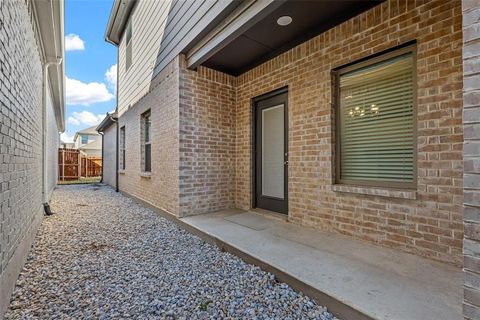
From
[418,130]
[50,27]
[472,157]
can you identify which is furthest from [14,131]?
[418,130]

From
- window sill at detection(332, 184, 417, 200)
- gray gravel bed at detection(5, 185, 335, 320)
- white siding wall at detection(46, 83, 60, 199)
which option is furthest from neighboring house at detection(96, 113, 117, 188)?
window sill at detection(332, 184, 417, 200)

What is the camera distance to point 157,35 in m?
5.25

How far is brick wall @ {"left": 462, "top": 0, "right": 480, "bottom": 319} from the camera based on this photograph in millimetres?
1238

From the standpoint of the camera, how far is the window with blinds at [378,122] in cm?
261

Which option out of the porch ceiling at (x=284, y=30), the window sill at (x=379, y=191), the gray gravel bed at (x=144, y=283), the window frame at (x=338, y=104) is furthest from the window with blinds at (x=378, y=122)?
the gray gravel bed at (x=144, y=283)

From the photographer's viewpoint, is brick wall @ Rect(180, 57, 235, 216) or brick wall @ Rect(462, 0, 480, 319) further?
brick wall @ Rect(180, 57, 235, 216)

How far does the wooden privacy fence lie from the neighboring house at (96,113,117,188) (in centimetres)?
425

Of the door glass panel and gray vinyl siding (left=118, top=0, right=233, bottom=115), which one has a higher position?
gray vinyl siding (left=118, top=0, right=233, bottom=115)

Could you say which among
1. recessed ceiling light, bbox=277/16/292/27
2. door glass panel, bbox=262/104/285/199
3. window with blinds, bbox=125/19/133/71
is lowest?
door glass panel, bbox=262/104/285/199

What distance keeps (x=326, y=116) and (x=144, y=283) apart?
2901mm

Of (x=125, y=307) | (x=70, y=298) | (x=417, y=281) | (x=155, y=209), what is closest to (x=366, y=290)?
(x=417, y=281)

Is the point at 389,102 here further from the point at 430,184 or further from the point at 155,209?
the point at 155,209

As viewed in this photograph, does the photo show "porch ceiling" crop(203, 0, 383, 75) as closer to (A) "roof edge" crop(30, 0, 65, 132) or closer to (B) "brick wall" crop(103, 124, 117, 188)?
(A) "roof edge" crop(30, 0, 65, 132)

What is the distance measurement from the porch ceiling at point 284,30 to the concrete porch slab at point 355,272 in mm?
2777
